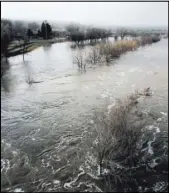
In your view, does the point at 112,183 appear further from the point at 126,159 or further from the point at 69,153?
the point at 69,153

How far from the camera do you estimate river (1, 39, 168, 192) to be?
1089 cm

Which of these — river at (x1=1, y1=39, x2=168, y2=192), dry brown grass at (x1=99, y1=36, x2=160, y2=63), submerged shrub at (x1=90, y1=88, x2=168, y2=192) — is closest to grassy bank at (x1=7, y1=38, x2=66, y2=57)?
river at (x1=1, y1=39, x2=168, y2=192)

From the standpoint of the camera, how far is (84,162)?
11656 mm

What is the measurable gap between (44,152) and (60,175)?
6.40 feet

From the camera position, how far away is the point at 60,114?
16891 millimetres

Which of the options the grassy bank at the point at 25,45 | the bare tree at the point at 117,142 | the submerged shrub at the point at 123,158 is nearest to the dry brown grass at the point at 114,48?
the grassy bank at the point at 25,45

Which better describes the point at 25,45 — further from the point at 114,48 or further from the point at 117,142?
the point at 117,142

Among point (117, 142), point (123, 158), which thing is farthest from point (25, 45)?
point (123, 158)

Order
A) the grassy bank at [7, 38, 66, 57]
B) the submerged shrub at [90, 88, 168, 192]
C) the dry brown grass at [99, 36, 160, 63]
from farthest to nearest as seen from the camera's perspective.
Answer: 1. the dry brown grass at [99, 36, 160, 63]
2. the grassy bank at [7, 38, 66, 57]
3. the submerged shrub at [90, 88, 168, 192]

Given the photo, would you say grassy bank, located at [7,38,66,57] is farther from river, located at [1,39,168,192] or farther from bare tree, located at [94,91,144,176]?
bare tree, located at [94,91,144,176]

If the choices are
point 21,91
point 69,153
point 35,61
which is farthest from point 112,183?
point 35,61

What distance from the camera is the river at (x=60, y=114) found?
10.9 metres

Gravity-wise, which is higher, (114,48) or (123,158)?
(114,48)

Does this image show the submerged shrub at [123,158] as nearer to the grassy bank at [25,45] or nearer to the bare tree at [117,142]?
the bare tree at [117,142]
